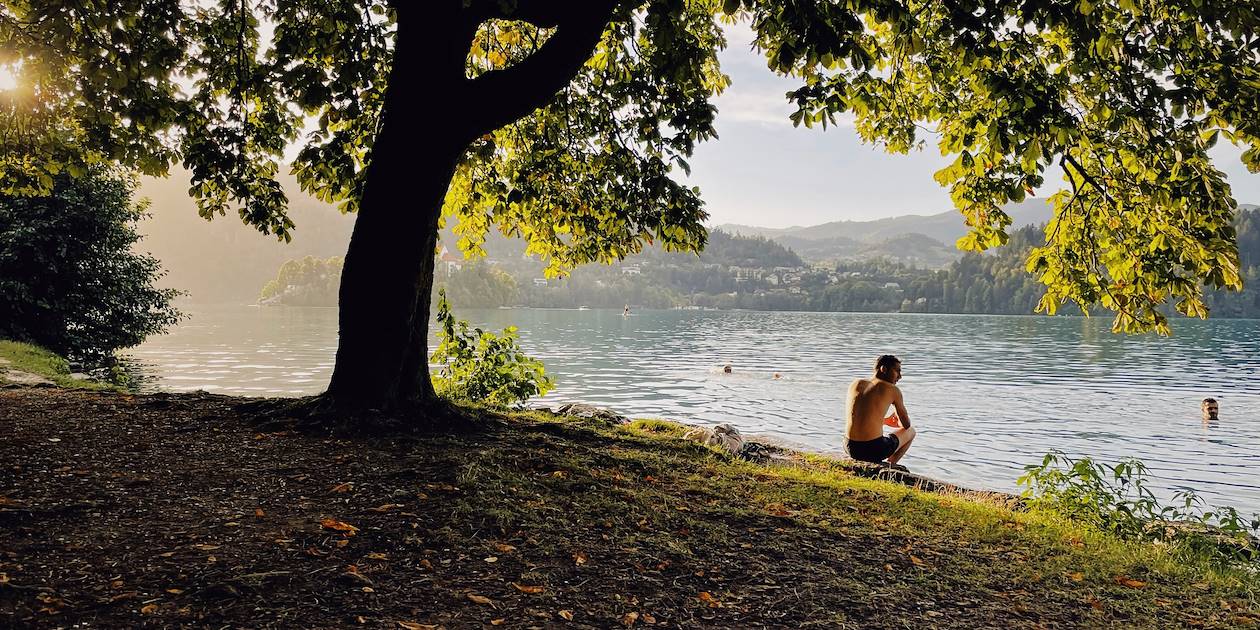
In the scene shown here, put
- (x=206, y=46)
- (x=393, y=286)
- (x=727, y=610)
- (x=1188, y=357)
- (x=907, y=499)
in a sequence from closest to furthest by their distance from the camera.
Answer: (x=727, y=610), (x=907, y=499), (x=393, y=286), (x=206, y=46), (x=1188, y=357)

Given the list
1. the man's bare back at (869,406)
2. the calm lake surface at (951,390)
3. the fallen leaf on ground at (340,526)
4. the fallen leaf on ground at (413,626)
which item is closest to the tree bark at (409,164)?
the fallen leaf on ground at (340,526)

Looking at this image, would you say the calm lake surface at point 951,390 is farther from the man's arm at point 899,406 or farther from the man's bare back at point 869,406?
the man's bare back at point 869,406

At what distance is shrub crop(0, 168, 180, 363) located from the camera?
22.1 m

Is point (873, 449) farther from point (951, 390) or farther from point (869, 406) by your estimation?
point (951, 390)

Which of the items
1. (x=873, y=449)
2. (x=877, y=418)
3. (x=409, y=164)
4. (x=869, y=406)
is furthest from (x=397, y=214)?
(x=873, y=449)

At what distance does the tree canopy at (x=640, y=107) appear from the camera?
6.33 metres

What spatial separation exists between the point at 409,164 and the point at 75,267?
2233 cm

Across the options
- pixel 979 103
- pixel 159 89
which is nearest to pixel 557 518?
pixel 979 103

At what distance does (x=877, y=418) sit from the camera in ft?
35.5

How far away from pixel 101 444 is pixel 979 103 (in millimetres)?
9560

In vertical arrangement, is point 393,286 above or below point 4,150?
below

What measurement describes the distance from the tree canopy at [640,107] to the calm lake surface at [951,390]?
1132 cm

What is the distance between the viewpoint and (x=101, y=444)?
649 centimetres

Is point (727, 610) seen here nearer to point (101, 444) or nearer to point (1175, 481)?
point (101, 444)
